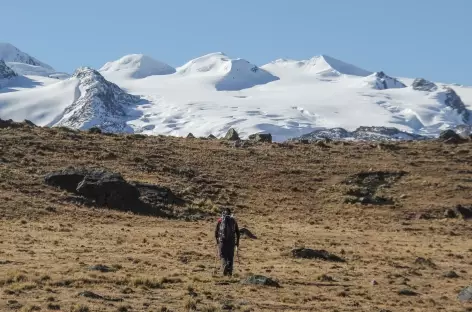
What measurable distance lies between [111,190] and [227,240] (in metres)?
20.9

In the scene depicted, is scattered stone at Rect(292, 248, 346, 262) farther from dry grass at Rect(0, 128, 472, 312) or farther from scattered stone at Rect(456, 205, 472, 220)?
scattered stone at Rect(456, 205, 472, 220)

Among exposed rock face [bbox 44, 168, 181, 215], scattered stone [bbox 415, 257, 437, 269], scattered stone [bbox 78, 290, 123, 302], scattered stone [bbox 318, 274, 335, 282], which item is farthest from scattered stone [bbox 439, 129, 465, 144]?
scattered stone [bbox 78, 290, 123, 302]

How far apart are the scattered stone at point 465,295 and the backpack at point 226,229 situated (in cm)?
699

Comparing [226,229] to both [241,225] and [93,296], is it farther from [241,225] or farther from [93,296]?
[241,225]

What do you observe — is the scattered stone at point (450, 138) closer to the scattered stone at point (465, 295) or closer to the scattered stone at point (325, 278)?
the scattered stone at point (325, 278)

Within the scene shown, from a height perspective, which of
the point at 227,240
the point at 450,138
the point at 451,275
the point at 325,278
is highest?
the point at 450,138

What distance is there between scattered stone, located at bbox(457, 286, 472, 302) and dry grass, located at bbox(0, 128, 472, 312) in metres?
0.30

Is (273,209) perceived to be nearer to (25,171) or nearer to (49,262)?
(25,171)

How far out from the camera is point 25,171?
167 ft

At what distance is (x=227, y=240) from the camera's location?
2631cm

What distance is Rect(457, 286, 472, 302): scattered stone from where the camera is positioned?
2370 centimetres

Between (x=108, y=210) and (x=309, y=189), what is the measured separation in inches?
686

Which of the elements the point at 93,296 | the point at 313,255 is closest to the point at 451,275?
the point at 313,255

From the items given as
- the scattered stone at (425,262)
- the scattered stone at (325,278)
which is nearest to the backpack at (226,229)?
the scattered stone at (325,278)
